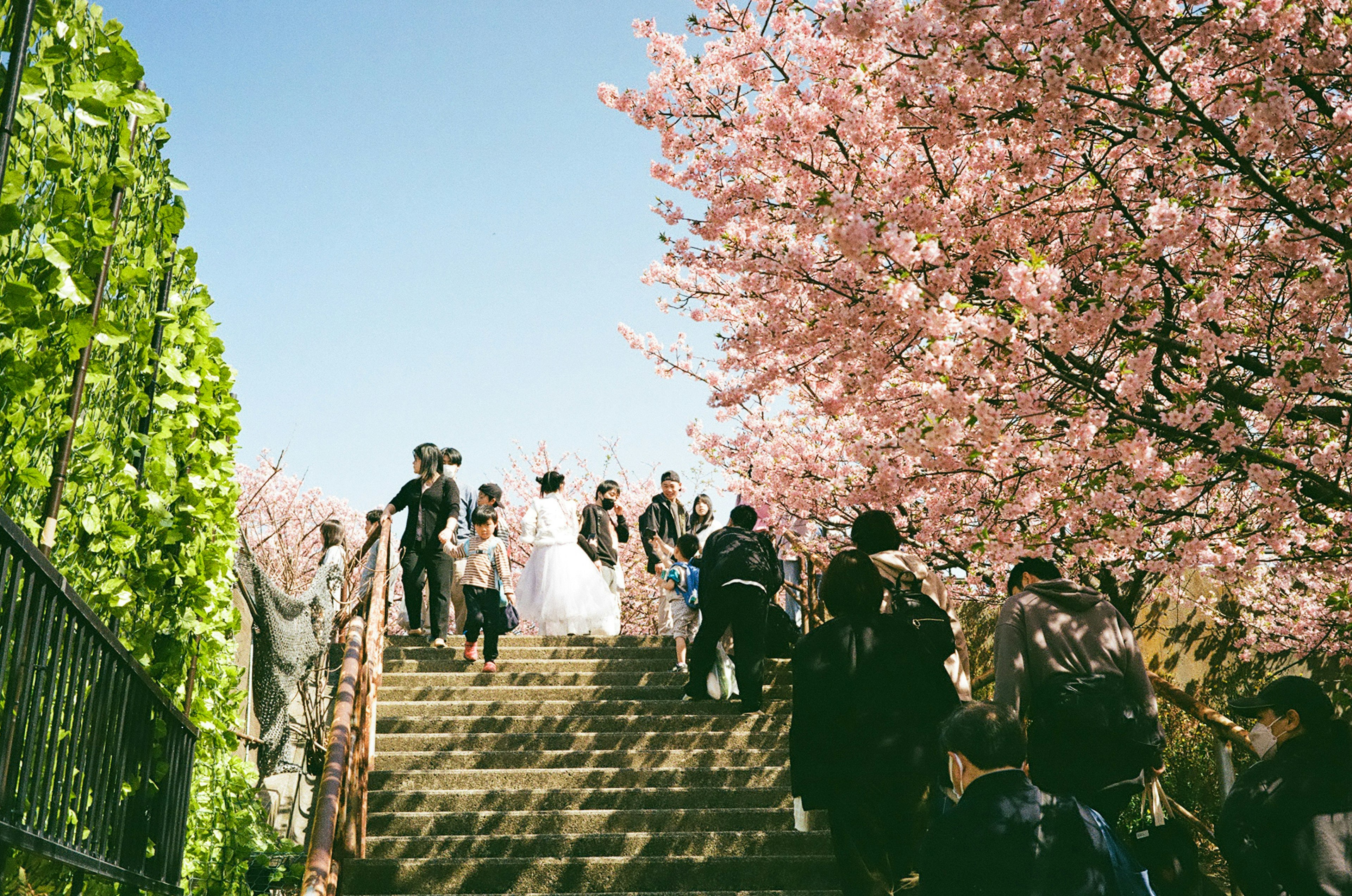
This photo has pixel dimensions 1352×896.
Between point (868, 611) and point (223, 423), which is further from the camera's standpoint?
point (223, 423)

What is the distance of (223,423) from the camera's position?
5.24 metres

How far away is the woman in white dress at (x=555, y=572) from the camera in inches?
403

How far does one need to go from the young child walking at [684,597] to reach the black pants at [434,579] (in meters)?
2.00

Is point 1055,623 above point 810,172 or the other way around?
the other way around

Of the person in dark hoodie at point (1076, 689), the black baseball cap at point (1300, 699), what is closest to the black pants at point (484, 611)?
the person in dark hoodie at point (1076, 689)

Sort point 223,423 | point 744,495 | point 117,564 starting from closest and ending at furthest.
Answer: point 117,564, point 223,423, point 744,495

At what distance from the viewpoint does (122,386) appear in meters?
3.92

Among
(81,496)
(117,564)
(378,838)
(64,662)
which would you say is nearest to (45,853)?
(64,662)

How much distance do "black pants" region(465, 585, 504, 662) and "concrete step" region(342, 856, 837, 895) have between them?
10.5ft

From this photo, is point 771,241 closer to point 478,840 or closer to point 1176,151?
point 1176,151

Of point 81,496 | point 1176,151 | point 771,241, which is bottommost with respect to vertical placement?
point 81,496

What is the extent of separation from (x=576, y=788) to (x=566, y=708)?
1.22 m

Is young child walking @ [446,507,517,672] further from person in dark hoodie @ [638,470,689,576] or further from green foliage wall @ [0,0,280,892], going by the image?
green foliage wall @ [0,0,280,892]

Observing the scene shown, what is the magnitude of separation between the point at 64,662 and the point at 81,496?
71 cm
